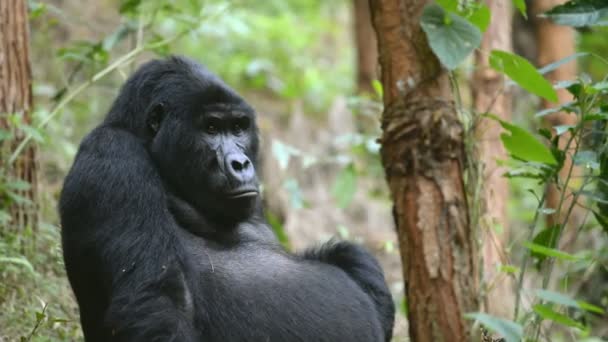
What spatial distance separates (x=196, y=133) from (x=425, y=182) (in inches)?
43.2

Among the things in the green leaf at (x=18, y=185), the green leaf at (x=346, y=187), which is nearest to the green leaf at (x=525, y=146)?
the green leaf at (x=18, y=185)

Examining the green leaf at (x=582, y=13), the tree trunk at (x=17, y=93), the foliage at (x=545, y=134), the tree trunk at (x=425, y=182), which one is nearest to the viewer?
the foliage at (x=545, y=134)

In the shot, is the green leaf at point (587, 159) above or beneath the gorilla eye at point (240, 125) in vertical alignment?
beneath

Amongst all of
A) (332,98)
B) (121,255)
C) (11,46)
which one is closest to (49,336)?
(121,255)

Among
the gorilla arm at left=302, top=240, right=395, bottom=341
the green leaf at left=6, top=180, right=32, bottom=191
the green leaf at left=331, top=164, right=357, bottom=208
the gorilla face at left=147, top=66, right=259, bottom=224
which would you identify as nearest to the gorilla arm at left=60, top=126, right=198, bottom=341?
the gorilla face at left=147, top=66, right=259, bottom=224

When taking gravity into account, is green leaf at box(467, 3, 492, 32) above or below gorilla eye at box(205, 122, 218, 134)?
above

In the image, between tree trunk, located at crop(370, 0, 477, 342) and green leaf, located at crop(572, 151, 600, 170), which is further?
green leaf, located at crop(572, 151, 600, 170)

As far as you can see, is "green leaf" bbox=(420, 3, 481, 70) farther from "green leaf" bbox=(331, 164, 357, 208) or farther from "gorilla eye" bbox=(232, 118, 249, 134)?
"green leaf" bbox=(331, 164, 357, 208)

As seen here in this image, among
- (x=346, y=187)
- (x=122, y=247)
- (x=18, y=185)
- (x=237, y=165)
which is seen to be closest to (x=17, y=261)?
(x=18, y=185)

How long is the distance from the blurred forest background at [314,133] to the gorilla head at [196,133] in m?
0.63

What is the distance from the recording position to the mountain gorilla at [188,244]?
2887 millimetres

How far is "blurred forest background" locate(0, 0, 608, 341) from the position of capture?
10.6 feet

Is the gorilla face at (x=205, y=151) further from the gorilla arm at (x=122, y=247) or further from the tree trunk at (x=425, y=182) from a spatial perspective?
the tree trunk at (x=425, y=182)

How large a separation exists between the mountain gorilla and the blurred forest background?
1.46ft
